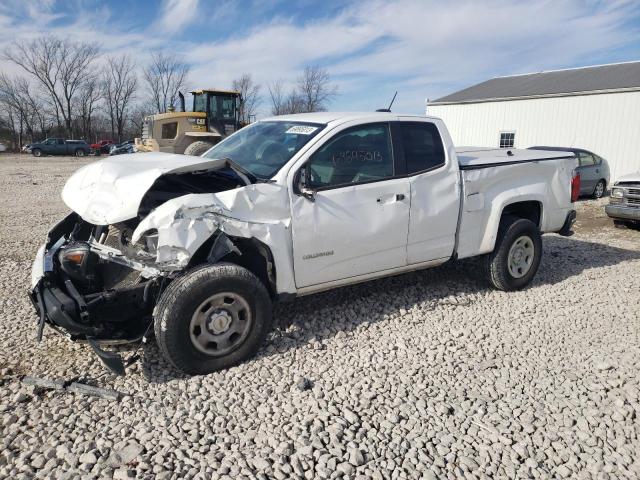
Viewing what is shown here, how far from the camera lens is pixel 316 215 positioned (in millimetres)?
4047

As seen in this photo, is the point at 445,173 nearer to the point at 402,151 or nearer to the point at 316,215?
the point at 402,151

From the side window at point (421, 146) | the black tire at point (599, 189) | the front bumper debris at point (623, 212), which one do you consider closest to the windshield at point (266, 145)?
the side window at point (421, 146)

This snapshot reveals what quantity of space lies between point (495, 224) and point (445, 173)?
3.11 ft

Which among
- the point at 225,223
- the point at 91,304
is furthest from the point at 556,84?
the point at 91,304

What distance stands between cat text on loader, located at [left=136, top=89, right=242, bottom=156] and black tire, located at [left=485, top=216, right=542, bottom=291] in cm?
1354

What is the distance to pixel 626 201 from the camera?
968 cm

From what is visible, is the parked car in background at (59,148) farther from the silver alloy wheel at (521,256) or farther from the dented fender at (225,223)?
the silver alloy wheel at (521,256)

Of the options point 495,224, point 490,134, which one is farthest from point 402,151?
point 490,134

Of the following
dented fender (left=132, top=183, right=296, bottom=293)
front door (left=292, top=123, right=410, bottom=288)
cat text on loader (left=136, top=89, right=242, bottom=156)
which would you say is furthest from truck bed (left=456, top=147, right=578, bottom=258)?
cat text on loader (left=136, top=89, right=242, bottom=156)

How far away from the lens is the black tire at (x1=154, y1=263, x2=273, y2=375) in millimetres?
3438

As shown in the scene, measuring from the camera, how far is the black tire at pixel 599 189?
14727mm

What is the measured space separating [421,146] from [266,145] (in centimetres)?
154

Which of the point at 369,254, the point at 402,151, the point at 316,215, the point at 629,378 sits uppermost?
the point at 402,151

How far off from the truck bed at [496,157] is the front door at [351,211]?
105cm
